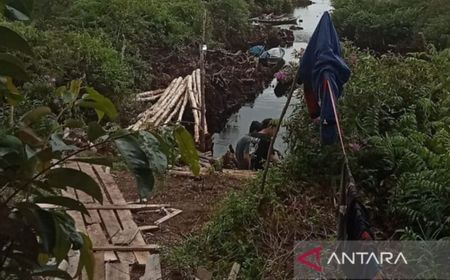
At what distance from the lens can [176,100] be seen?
1147cm

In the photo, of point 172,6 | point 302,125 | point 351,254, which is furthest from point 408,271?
point 172,6

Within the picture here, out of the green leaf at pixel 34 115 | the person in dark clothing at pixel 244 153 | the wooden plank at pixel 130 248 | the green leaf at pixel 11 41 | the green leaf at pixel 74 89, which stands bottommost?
the person in dark clothing at pixel 244 153

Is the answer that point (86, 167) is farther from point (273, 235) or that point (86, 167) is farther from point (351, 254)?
point (351, 254)

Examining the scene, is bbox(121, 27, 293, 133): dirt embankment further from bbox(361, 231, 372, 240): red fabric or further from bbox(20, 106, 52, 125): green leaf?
bbox(20, 106, 52, 125): green leaf

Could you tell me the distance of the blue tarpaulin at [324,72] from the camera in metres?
3.72

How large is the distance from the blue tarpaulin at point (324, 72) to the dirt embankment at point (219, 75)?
714 cm

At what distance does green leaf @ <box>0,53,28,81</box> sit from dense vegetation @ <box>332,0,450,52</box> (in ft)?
55.4

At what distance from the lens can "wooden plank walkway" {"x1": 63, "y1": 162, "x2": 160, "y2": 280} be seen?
13.2 feet

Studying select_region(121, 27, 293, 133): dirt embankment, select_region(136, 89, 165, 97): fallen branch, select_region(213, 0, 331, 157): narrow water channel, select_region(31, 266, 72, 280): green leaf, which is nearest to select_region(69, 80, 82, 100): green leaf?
select_region(31, 266, 72, 280): green leaf

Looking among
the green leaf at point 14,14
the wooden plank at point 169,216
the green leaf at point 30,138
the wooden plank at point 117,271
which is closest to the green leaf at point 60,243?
the green leaf at point 30,138

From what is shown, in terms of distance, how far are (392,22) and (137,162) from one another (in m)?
19.5

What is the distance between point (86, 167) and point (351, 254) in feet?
14.8

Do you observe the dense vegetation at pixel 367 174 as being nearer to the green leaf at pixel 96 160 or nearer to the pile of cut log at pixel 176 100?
the green leaf at pixel 96 160

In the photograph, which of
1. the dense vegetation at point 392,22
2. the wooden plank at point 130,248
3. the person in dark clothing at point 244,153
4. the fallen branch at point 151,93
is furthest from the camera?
the dense vegetation at point 392,22
